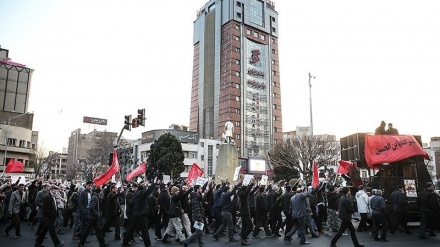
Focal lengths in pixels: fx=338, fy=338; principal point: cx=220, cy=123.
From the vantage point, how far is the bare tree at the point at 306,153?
3859 centimetres

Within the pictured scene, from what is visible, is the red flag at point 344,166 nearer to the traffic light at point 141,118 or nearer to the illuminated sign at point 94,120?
the traffic light at point 141,118


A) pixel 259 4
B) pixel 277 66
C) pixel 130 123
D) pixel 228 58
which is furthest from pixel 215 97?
pixel 130 123

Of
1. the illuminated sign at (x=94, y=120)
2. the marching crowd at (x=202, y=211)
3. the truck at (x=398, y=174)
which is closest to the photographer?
the marching crowd at (x=202, y=211)

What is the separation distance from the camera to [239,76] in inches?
3278

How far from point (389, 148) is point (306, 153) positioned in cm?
2611

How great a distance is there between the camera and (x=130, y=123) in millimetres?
17672

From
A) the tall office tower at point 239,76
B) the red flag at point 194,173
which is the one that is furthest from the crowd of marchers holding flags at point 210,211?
the tall office tower at point 239,76

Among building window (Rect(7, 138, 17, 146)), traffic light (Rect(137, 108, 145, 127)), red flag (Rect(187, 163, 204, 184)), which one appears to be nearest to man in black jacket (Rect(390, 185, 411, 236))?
red flag (Rect(187, 163, 204, 184))

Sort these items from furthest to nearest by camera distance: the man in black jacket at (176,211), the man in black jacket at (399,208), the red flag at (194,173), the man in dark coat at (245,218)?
the red flag at (194,173)
the man in black jacket at (399,208)
the man in dark coat at (245,218)
the man in black jacket at (176,211)

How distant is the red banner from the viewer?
13.6 metres

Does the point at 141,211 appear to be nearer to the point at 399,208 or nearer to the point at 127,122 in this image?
the point at 399,208

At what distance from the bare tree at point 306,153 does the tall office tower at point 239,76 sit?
34.5 meters

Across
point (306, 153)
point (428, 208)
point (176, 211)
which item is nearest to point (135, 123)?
point (176, 211)

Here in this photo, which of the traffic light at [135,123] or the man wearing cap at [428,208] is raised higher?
the traffic light at [135,123]
